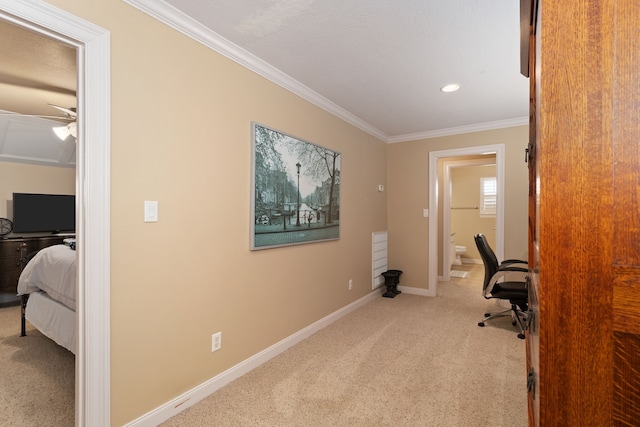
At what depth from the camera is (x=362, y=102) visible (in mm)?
3318

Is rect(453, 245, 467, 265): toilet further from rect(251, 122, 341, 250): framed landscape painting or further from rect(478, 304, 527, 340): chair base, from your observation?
rect(251, 122, 341, 250): framed landscape painting

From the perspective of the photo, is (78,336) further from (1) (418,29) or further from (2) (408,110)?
(2) (408,110)

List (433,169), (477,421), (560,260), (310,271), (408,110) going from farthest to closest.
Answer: (433,169)
(408,110)
(310,271)
(477,421)
(560,260)

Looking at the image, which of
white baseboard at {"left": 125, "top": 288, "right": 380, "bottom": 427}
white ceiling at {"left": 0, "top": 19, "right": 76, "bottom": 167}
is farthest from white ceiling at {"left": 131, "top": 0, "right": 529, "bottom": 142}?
white baseboard at {"left": 125, "top": 288, "right": 380, "bottom": 427}

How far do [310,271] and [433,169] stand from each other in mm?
2492

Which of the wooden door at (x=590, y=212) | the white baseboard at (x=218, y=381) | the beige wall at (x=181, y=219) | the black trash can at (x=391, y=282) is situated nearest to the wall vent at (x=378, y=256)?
the black trash can at (x=391, y=282)

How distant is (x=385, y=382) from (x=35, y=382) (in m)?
2.48

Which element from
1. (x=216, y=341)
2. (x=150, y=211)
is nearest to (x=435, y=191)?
(x=216, y=341)

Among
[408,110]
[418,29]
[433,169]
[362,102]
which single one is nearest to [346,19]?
[418,29]

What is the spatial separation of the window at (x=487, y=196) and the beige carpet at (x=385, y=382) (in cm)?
421

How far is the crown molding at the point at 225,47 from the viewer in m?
1.78

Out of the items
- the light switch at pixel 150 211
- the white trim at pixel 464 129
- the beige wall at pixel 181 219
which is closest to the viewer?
the beige wall at pixel 181 219

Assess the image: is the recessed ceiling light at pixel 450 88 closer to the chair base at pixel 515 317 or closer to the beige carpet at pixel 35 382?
the chair base at pixel 515 317

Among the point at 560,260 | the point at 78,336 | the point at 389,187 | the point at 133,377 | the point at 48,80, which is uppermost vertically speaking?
the point at 48,80
